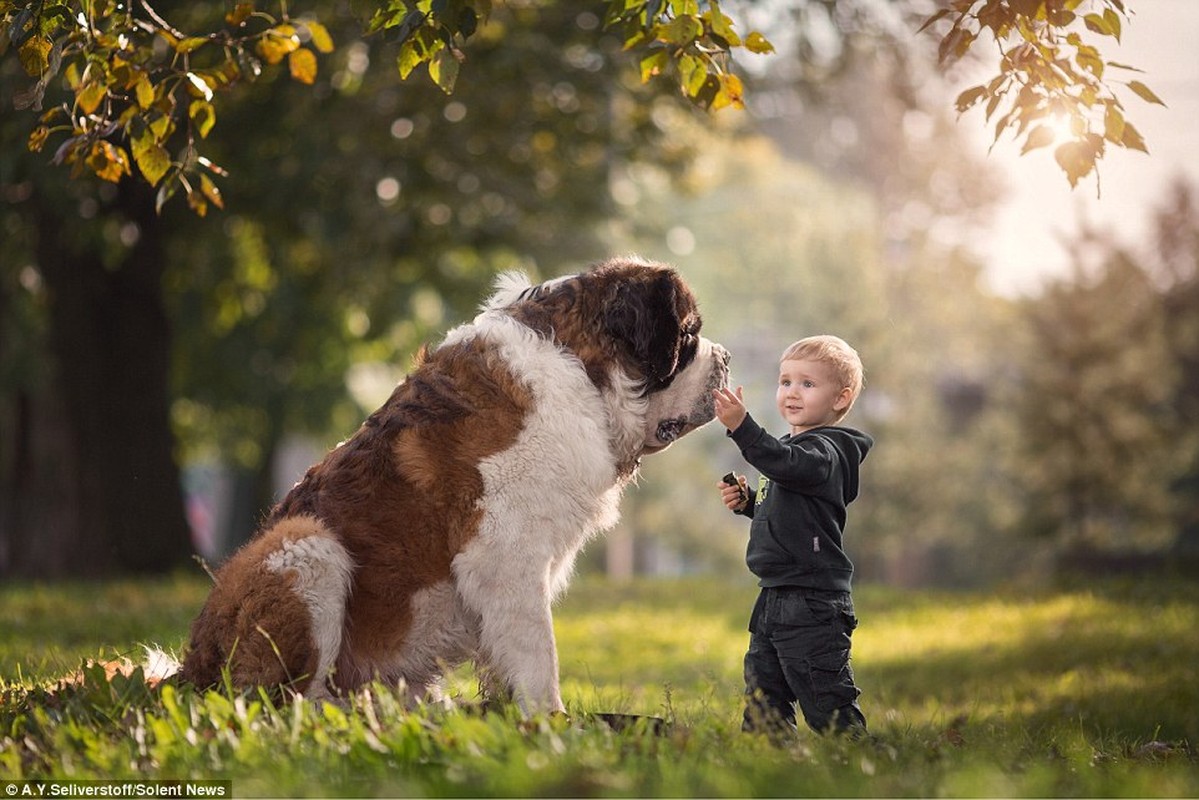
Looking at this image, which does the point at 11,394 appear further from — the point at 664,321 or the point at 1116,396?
the point at 1116,396

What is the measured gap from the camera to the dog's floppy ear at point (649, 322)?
5.14 m

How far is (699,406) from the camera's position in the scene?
542cm

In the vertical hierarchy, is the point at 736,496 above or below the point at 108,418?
below

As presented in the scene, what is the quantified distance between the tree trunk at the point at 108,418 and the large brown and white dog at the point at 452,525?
356 inches

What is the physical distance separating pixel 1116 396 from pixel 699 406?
20344 mm

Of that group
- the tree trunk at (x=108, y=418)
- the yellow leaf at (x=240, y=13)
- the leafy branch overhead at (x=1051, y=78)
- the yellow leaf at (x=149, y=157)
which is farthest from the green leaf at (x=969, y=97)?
the tree trunk at (x=108, y=418)

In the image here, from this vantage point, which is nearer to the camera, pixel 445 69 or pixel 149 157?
pixel 445 69

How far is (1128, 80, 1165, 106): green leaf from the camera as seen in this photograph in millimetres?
4852

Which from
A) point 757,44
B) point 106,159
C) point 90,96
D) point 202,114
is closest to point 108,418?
point 106,159

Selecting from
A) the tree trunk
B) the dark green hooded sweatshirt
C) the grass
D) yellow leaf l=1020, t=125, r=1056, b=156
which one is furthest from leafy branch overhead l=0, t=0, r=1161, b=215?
the tree trunk

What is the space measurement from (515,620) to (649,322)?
1259mm

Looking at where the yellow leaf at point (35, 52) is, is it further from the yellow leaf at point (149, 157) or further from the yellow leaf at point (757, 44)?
the yellow leaf at point (757, 44)

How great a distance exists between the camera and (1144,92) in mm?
4898

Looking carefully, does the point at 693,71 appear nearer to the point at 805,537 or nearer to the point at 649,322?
the point at 649,322
